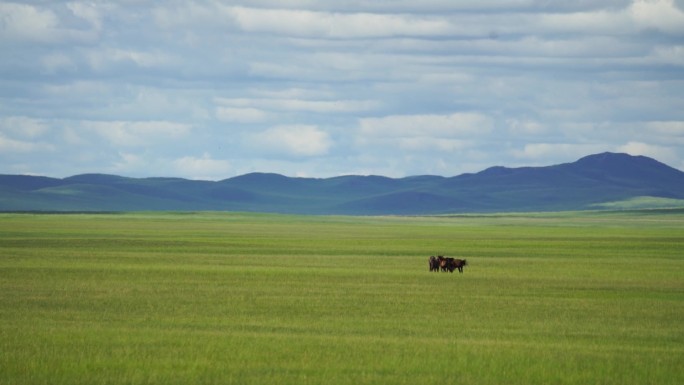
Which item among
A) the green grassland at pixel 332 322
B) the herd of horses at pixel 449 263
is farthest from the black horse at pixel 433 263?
the green grassland at pixel 332 322

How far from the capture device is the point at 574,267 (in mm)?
47500

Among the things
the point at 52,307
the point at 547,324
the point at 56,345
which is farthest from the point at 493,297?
the point at 56,345

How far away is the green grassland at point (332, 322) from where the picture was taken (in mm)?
19359

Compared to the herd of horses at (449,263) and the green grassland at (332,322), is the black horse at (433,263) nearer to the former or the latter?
the herd of horses at (449,263)

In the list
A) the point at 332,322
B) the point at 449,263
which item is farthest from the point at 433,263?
the point at 332,322

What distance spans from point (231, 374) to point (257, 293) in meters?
13.8

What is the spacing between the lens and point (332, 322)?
85.2 ft

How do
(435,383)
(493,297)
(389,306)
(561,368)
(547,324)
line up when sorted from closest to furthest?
(435,383), (561,368), (547,324), (389,306), (493,297)

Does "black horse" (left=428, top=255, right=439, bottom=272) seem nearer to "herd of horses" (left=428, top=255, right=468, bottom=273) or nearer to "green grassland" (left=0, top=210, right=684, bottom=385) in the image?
"herd of horses" (left=428, top=255, right=468, bottom=273)

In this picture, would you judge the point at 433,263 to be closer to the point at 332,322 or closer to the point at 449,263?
the point at 449,263

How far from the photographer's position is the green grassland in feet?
63.5

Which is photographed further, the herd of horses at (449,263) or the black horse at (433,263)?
the black horse at (433,263)

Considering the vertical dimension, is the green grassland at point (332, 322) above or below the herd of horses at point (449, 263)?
below

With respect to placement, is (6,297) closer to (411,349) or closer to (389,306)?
(389,306)
